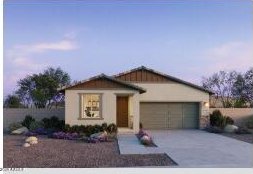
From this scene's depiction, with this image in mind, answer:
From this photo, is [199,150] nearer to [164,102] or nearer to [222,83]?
[164,102]

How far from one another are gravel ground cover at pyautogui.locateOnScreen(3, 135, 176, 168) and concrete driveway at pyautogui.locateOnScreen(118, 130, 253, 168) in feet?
1.58

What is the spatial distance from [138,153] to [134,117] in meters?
7.41

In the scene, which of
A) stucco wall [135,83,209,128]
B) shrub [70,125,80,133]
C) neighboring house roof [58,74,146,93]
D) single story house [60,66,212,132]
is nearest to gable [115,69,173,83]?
single story house [60,66,212,132]

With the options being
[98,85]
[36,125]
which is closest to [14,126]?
[36,125]

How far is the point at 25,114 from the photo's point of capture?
24188 millimetres

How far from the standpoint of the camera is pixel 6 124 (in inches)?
953

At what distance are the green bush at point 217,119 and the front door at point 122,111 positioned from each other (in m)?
5.10

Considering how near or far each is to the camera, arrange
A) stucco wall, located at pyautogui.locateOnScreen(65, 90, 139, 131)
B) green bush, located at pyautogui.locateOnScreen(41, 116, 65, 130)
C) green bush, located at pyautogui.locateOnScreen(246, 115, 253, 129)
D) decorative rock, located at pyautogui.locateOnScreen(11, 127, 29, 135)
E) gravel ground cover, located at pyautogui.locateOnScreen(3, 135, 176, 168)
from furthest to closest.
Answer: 1. green bush, located at pyautogui.locateOnScreen(246, 115, 253, 129)
2. green bush, located at pyautogui.locateOnScreen(41, 116, 65, 130)
3. decorative rock, located at pyautogui.locateOnScreen(11, 127, 29, 135)
4. stucco wall, located at pyautogui.locateOnScreen(65, 90, 139, 131)
5. gravel ground cover, located at pyautogui.locateOnScreen(3, 135, 176, 168)

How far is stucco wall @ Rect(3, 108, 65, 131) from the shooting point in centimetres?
2417

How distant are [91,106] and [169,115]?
18.0 ft

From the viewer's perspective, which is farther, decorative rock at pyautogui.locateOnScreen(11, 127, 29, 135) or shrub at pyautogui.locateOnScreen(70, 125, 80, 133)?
decorative rock at pyautogui.locateOnScreen(11, 127, 29, 135)

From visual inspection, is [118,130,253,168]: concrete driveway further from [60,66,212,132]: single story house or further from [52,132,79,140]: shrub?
[60,66,212,132]: single story house

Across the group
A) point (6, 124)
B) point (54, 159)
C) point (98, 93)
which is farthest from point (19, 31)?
point (6, 124)

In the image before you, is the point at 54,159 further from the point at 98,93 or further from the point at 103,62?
the point at 103,62
